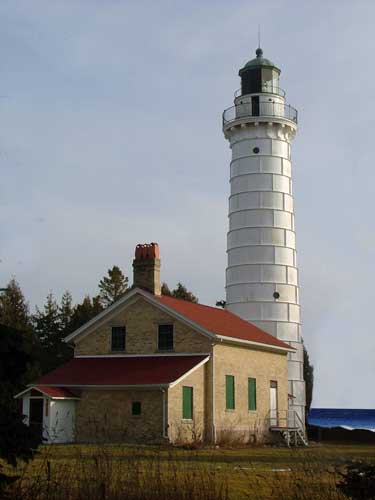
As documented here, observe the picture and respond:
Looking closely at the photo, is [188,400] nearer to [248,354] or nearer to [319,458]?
[248,354]

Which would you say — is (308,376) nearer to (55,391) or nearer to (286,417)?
(286,417)

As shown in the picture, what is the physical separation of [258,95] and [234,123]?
1886 mm

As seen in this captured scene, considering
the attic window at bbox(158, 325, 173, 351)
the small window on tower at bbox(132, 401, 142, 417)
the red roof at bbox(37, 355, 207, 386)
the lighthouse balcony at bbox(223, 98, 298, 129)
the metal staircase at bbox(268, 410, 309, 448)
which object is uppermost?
the lighthouse balcony at bbox(223, 98, 298, 129)

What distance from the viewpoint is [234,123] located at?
1563 inches

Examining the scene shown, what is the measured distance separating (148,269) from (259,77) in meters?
14.7

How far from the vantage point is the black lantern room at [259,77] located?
3997cm

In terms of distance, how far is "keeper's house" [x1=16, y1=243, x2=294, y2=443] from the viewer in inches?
1040

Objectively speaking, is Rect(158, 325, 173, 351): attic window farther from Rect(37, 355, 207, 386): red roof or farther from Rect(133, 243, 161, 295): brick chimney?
Rect(133, 243, 161, 295): brick chimney

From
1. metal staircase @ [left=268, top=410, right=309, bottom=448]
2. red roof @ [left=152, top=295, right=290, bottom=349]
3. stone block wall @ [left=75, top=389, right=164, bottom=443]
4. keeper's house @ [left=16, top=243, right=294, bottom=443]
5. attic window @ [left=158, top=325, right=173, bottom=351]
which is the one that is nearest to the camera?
stone block wall @ [left=75, top=389, right=164, bottom=443]

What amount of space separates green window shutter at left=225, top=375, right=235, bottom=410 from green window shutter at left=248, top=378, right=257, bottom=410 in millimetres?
1361

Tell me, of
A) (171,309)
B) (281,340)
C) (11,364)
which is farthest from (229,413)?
(11,364)

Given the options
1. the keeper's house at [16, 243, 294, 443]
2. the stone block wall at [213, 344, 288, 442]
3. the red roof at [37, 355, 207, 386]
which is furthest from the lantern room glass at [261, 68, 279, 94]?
the red roof at [37, 355, 207, 386]

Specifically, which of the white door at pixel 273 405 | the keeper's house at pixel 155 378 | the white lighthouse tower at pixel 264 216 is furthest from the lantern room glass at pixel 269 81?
the white door at pixel 273 405

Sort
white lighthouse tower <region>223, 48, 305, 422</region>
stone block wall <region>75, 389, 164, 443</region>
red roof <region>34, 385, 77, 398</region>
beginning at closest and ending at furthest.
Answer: stone block wall <region>75, 389, 164, 443</region>
red roof <region>34, 385, 77, 398</region>
white lighthouse tower <region>223, 48, 305, 422</region>
